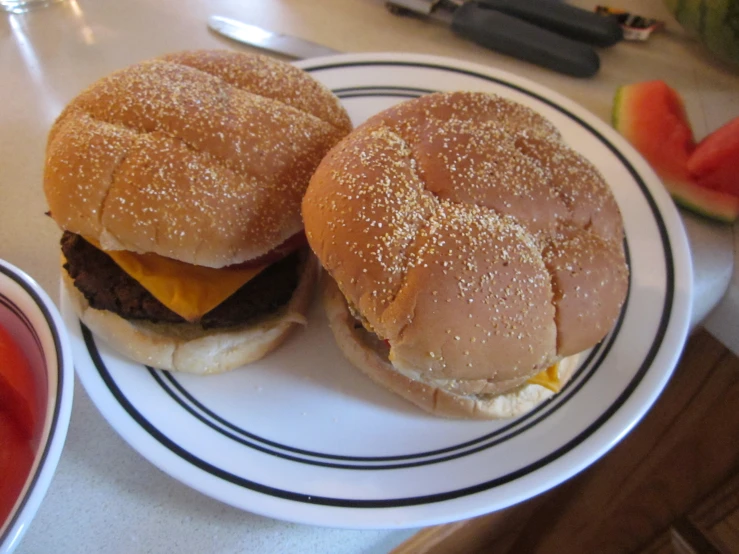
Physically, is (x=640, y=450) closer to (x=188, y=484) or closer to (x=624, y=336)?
(x=624, y=336)

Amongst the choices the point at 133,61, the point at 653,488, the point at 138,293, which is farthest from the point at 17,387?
the point at 653,488

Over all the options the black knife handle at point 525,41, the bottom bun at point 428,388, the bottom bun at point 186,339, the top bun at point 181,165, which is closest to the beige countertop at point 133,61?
the black knife handle at point 525,41

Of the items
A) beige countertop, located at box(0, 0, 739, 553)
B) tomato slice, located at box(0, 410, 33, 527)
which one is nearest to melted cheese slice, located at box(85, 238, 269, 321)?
beige countertop, located at box(0, 0, 739, 553)

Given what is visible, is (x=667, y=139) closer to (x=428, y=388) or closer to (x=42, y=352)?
(x=428, y=388)

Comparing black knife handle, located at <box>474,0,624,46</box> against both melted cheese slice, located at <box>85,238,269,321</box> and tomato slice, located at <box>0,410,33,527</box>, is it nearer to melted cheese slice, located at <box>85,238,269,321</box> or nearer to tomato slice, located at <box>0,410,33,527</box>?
melted cheese slice, located at <box>85,238,269,321</box>

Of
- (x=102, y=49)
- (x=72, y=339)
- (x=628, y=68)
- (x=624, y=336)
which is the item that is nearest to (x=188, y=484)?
(x=72, y=339)

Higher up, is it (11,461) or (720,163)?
(720,163)

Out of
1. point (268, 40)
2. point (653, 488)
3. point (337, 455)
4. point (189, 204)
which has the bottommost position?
point (653, 488)
